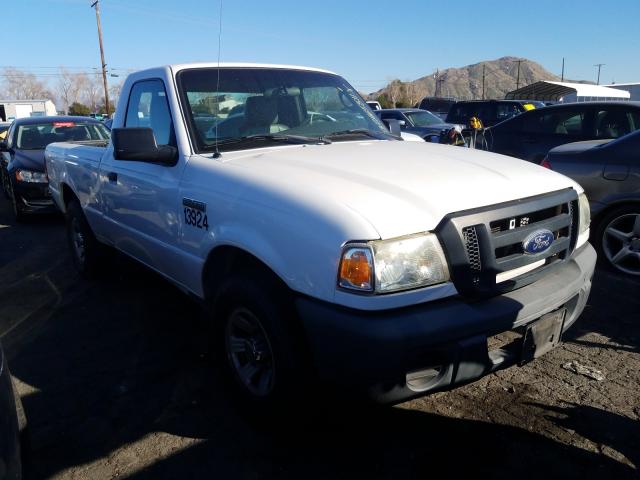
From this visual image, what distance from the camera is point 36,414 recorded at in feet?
9.93

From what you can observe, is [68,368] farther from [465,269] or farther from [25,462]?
[465,269]

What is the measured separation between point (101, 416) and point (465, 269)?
84.8 inches

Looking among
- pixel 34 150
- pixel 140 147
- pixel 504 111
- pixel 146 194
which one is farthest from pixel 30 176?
pixel 504 111

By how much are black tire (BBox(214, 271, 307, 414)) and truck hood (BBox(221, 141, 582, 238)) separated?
50 centimetres

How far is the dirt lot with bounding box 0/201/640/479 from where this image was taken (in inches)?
99.5

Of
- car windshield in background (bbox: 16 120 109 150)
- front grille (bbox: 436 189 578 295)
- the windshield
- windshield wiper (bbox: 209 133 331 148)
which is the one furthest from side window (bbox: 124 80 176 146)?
the windshield

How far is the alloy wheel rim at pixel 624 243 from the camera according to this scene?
4836 millimetres

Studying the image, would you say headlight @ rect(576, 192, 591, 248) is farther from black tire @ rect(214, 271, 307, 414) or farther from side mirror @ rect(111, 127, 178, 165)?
side mirror @ rect(111, 127, 178, 165)

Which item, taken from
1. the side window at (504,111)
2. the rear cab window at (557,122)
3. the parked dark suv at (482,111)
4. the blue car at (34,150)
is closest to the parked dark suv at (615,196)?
the rear cab window at (557,122)

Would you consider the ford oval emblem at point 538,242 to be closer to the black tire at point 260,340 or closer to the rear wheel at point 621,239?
the black tire at point 260,340

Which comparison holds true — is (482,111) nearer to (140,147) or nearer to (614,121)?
(614,121)

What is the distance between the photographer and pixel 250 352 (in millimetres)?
2773

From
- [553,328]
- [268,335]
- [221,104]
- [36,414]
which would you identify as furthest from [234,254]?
[553,328]

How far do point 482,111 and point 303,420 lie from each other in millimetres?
14456
